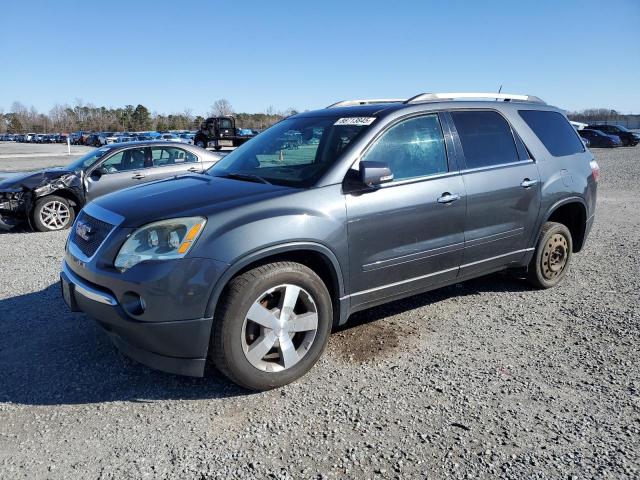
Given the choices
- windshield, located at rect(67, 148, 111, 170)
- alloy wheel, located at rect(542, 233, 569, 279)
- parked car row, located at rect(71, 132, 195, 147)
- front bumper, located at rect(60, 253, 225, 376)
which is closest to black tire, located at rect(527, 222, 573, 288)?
alloy wheel, located at rect(542, 233, 569, 279)

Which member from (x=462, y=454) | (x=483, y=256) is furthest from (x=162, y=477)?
(x=483, y=256)

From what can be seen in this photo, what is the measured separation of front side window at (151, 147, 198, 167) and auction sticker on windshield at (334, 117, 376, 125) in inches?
234

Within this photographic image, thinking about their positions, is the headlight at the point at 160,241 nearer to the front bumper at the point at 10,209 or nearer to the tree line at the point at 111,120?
the front bumper at the point at 10,209

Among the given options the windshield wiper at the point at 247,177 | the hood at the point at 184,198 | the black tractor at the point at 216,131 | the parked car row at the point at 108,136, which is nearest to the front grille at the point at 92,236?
the hood at the point at 184,198

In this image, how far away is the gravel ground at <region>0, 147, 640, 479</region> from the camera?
8.42 feet

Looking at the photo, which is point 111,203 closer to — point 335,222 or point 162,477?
point 335,222

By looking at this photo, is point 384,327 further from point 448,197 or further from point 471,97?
point 471,97

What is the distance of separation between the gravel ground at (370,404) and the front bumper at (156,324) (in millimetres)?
324

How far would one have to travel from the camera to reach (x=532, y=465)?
253cm

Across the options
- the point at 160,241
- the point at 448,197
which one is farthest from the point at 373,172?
the point at 160,241

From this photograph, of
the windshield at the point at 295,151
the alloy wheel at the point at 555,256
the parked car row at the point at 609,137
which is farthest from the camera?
the parked car row at the point at 609,137

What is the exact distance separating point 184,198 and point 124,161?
6373 millimetres

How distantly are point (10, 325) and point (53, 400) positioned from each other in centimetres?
157

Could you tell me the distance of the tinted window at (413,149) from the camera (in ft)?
12.5
